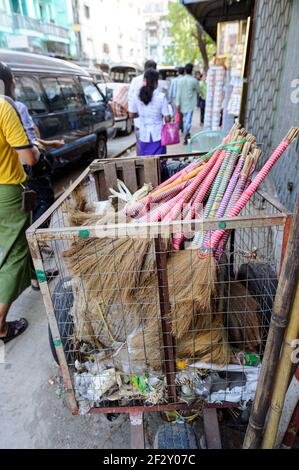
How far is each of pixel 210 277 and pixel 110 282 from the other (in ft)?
1.65

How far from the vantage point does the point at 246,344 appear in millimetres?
1689

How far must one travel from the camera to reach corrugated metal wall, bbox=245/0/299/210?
272 centimetres

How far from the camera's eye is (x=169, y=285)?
1.53 meters

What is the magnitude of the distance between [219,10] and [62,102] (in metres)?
3.66

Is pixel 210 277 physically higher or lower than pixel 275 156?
lower

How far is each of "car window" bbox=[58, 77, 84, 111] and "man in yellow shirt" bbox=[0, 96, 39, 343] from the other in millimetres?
4288

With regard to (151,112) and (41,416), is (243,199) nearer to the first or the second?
(41,416)

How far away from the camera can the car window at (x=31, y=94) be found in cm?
490

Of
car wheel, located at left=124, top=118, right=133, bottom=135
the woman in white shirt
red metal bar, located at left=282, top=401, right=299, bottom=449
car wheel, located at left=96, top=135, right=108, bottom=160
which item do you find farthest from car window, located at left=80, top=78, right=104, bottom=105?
red metal bar, located at left=282, top=401, right=299, bottom=449

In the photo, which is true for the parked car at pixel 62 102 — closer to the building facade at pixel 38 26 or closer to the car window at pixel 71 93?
the car window at pixel 71 93

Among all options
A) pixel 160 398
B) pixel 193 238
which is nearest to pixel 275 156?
pixel 193 238

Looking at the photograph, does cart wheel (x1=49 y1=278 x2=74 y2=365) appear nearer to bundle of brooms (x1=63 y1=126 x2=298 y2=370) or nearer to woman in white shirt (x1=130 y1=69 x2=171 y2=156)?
bundle of brooms (x1=63 y1=126 x2=298 y2=370)
